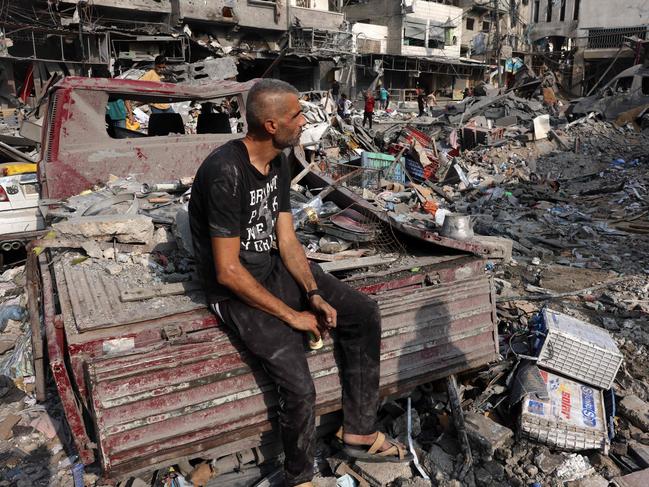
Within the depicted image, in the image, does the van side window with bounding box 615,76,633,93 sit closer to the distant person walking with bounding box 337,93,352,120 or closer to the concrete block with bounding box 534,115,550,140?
the concrete block with bounding box 534,115,550,140

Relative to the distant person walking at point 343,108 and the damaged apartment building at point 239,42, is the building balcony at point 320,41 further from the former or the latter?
the distant person walking at point 343,108

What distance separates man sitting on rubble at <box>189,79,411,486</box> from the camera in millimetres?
2264

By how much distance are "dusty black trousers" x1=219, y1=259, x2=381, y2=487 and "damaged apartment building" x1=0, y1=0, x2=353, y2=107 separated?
18.3m

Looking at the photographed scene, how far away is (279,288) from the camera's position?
2.56 m

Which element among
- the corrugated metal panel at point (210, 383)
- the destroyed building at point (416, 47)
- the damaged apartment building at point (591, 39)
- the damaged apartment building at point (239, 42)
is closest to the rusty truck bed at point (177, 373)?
the corrugated metal panel at point (210, 383)

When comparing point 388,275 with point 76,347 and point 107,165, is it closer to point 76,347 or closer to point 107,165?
point 76,347

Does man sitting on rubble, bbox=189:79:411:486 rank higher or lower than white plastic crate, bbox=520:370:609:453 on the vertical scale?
higher

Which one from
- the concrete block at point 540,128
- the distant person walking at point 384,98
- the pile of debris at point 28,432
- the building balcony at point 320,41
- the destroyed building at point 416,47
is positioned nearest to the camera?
the pile of debris at point 28,432

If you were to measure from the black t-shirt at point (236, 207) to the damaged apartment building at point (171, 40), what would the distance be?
1801cm

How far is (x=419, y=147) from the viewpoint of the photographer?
40.3 feet

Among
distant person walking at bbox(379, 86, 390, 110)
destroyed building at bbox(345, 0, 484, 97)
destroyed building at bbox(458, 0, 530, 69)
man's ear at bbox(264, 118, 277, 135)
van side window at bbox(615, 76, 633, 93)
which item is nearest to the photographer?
man's ear at bbox(264, 118, 277, 135)

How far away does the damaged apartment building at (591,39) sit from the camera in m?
35.8

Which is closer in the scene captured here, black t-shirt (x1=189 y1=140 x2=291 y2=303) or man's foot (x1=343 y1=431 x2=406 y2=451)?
black t-shirt (x1=189 y1=140 x2=291 y2=303)

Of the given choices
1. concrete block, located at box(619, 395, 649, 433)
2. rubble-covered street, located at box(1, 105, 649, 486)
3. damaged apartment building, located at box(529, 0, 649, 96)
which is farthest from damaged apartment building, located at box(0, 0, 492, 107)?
concrete block, located at box(619, 395, 649, 433)
